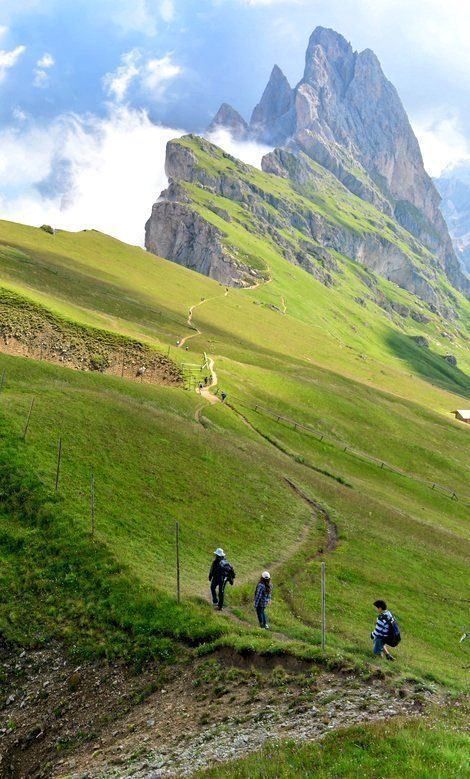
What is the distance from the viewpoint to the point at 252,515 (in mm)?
44531

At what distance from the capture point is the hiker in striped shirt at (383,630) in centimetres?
2306

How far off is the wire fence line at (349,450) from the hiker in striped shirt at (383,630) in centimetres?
5562

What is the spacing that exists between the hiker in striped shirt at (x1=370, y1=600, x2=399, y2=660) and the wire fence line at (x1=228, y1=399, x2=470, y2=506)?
55.6 metres

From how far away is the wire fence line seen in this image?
7858 cm

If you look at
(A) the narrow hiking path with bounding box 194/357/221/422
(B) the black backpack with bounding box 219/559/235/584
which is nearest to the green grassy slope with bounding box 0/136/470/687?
(A) the narrow hiking path with bounding box 194/357/221/422

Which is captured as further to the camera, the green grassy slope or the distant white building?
the distant white building

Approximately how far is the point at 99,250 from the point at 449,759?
19080 centimetres

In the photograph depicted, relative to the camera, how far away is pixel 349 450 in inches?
3147

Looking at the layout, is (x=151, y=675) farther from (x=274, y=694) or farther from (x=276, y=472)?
(x=276, y=472)

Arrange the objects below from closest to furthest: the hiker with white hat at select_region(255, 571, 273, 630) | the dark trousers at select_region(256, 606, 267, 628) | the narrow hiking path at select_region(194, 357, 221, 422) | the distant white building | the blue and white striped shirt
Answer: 1. the blue and white striped shirt
2. the hiker with white hat at select_region(255, 571, 273, 630)
3. the dark trousers at select_region(256, 606, 267, 628)
4. the narrow hiking path at select_region(194, 357, 221, 422)
5. the distant white building

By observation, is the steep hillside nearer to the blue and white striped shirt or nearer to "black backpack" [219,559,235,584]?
the blue and white striped shirt

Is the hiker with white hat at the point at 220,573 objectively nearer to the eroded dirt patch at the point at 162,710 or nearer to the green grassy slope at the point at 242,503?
the green grassy slope at the point at 242,503

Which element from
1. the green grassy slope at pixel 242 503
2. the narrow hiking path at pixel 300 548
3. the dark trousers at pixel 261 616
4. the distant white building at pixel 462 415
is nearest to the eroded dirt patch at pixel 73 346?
the green grassy slope at pixel 242 503

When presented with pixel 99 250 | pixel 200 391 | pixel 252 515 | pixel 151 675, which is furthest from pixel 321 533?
pixel 99 250
